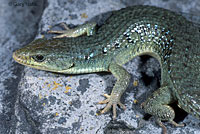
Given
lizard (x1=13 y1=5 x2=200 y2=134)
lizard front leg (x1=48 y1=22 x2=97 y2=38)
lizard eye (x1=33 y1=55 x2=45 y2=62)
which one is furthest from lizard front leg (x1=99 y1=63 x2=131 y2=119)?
lizard eye (x1=33 y1=55 x2=45 y2=62)

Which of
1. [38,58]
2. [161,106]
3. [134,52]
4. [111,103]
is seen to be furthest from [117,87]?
[38,58]

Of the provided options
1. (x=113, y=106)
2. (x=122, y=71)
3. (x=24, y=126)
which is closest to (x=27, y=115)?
(x=24, y=126)

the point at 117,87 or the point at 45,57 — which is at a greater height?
the point at 45,57

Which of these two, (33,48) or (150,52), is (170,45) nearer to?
(150,52)

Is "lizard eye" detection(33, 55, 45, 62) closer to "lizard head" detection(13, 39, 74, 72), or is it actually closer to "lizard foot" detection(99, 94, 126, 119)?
"lizard head" detection(13, 39, 74, 72)

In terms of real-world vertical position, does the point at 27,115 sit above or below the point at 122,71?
below

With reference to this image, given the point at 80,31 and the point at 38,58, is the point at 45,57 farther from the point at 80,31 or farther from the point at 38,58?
the point at 80,31

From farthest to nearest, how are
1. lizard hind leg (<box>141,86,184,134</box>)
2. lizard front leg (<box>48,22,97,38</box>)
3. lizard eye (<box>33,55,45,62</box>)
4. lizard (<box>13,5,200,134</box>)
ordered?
lizard front leg (<box>48,22,97,38</box>) < lizard eye (<box>33,55,45,62</box>) < lizard (<box>13,5,200,134</box>) < lizard hind leg (<box>141,86,184,134</box>)
